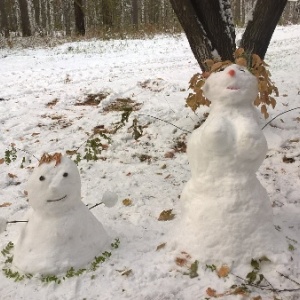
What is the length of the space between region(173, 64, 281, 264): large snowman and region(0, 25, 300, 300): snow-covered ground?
0.45 ft

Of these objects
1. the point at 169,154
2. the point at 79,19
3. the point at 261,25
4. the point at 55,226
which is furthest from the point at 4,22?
the point at 55,226

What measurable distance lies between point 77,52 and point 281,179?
938 centimetres

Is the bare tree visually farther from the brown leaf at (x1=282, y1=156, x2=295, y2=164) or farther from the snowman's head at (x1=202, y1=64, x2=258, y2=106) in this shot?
the snowman's head at (x1=202, y1=64, x2=258, y2=106)

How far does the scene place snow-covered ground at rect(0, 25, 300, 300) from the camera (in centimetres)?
249

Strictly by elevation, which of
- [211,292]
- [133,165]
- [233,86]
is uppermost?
[233,86]

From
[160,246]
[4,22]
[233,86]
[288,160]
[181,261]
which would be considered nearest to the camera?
[233,86]

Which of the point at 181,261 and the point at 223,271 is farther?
the point at 181,261

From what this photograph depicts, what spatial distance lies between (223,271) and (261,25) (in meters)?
2.87

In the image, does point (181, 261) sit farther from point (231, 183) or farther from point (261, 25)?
point (261, 25)

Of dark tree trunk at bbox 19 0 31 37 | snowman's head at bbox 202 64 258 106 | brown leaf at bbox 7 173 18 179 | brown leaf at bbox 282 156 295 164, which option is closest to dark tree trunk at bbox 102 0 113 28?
dark tree trunk at bbox 19 0 31 37

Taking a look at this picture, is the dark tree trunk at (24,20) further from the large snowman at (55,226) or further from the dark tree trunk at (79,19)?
the large snowman at (55,226)

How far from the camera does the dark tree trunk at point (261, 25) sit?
13.5 ft

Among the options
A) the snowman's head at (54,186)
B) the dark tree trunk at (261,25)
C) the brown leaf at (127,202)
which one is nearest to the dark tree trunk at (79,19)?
the dark tree trunk at (261,25)

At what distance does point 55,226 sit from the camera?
2.60 metres
